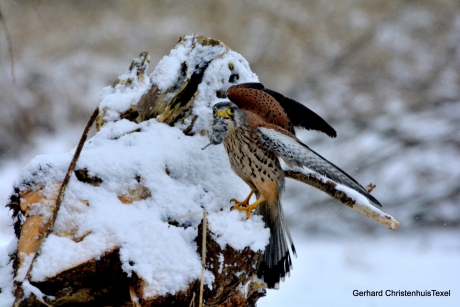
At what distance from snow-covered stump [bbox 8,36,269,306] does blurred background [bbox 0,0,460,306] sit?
8.45 ft

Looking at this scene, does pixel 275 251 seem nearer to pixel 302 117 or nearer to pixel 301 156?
pixel 301 156

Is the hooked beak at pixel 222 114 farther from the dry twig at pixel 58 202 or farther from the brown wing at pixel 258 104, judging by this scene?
the dry twig at pixel 58 202

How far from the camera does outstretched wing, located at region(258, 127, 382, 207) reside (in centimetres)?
182

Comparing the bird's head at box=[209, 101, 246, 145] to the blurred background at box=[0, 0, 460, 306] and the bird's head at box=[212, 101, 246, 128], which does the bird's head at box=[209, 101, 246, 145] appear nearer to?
the bird's head at box=[212, 101, 246, 128]

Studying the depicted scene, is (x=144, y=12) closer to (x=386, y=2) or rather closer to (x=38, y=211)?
(x=386, y=2)

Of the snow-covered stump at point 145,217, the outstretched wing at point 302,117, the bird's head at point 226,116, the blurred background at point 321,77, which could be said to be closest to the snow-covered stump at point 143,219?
the snow-covered stump at point 145,217

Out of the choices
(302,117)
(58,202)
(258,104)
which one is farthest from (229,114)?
(58,202)

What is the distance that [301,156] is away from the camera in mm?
1934

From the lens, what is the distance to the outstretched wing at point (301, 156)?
1.82 m

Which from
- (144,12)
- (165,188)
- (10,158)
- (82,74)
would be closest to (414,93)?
(144,12)

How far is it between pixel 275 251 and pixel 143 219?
27.5 inches

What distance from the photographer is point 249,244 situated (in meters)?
1.83

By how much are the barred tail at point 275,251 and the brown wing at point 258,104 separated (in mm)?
434

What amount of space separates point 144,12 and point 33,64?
4.46 ft
